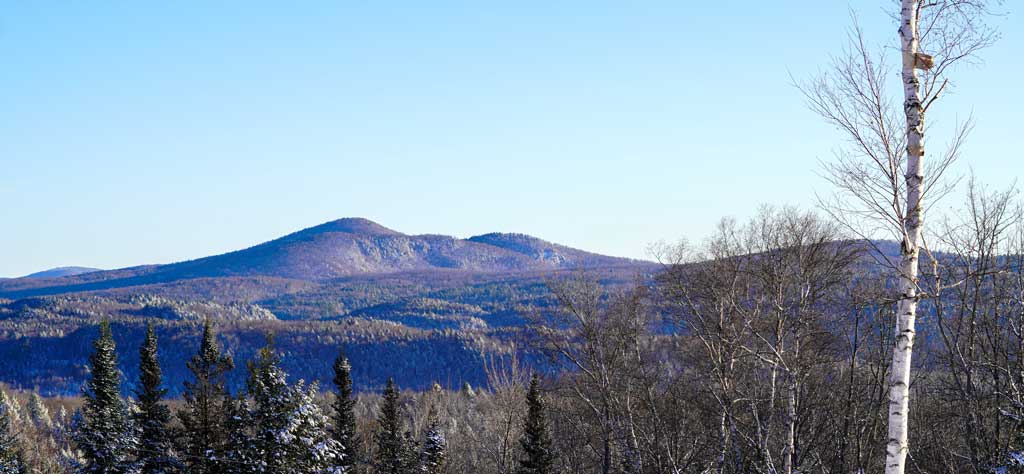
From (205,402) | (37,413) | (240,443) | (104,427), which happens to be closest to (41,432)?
(37,413)

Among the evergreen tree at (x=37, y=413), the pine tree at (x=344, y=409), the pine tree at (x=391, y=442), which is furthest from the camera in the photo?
the evergreen tree at (x=37, y=413)

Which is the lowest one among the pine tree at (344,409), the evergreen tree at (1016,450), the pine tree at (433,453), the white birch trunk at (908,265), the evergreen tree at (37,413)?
the evergreen tree at (37,413)

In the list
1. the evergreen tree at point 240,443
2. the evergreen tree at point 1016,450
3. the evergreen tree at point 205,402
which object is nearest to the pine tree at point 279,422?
the evergreen tree at point 240,443

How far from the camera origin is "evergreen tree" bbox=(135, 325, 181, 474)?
30828mm

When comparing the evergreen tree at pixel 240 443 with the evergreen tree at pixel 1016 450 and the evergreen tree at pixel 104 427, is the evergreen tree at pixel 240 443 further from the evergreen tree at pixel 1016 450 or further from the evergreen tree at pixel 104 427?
the evergreen tree at pixel 1016 450

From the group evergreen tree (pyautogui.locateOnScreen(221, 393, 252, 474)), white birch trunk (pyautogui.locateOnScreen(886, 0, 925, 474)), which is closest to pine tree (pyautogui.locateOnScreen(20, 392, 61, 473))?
evergreen tree (pyautogui.locateOnScreen(221, 393, 252, 474))

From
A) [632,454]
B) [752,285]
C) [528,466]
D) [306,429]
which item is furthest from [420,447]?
[752,285]

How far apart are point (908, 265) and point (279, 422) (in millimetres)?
22547

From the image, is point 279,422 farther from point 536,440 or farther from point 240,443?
point 536,440

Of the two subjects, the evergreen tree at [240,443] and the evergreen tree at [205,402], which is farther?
the evergreen tree at [205,402]

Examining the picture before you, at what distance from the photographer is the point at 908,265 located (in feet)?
26.8

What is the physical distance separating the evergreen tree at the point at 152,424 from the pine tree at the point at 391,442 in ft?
35.8

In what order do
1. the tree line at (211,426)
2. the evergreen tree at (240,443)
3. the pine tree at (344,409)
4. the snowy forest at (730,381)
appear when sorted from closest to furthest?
1. the snowy forest at (730,381)
2. the evergreen tree at (240,443)
3. the tree line at (211,426)
4. the pine tree at (344,409)

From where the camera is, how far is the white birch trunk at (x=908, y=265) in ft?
26.8
